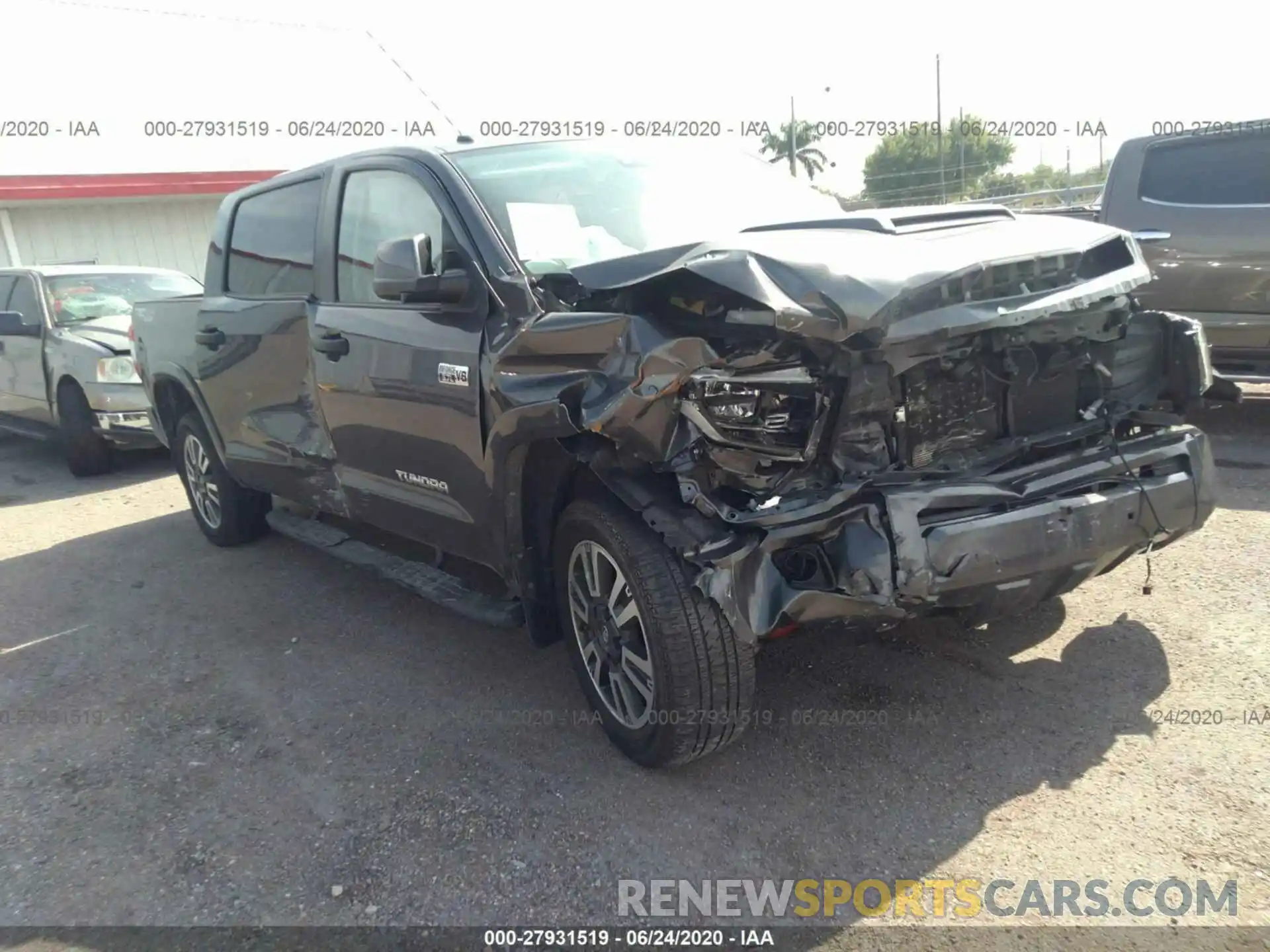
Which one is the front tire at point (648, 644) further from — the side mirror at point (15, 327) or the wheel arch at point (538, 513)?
the side mirror at point (15, 327)

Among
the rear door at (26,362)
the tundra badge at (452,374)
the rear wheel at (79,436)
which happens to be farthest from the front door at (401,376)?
the rear door at (26,362)

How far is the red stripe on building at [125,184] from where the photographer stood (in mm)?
15758

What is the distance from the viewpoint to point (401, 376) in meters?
3.83

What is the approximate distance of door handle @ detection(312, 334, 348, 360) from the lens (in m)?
4.15

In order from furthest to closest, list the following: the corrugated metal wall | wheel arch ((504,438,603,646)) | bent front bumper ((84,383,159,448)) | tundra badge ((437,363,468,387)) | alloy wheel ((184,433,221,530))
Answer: the corrugated metal wall, bent front bumper ((84,383,159,448)), alloy wheel ((184,433,221,530)), tundra badge ((437,363,468,387)), wheel arch ((504,438,603,646))

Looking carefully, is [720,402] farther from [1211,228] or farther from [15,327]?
[15,327]

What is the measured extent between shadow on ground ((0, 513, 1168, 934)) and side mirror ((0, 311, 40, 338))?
5.16 metres

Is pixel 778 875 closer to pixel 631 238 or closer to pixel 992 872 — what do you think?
pixel 992 872

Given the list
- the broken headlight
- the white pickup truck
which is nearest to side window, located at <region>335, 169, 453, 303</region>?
the broken headlight

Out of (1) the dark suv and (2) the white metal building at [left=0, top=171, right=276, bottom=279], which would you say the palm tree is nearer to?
(2) the white metal building at [left=0, top=171, right=276, bottom=279]

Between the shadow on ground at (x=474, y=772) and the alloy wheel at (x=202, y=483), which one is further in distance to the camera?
the alloy wheel at (x=202, y=483)

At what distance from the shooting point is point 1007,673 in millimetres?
3623

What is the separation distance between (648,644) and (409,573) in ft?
5.34

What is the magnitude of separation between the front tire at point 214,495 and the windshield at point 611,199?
9.67ft
